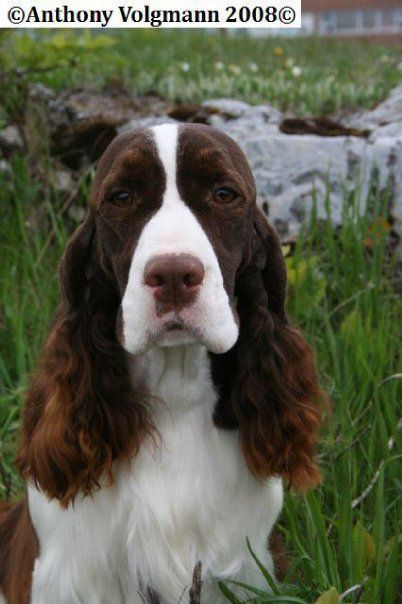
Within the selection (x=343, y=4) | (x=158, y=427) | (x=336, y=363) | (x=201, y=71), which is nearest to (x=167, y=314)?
(x=158, y=427)

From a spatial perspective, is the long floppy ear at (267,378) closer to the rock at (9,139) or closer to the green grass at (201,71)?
the green grass at (201,71)

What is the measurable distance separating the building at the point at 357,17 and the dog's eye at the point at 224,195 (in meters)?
11.4

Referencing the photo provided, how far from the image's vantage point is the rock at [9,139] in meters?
4.52

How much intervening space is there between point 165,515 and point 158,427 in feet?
0.67

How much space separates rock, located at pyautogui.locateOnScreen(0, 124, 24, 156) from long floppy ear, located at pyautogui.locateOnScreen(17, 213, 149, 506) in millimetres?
2423

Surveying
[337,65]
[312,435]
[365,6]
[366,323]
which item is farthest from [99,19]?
[365,6]

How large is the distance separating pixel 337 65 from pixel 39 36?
3.75 metres

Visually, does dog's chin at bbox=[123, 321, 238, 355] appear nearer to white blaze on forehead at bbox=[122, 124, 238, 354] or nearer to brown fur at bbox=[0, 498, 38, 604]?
white blaze on forehead at bbox=[122, 124, 238, 354]

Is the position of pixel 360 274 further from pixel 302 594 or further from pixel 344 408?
pixel 302 594

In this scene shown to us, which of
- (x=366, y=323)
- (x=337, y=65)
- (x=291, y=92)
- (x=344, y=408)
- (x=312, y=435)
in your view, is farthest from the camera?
(x=337, y=65)

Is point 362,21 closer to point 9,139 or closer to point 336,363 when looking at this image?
point 9,139

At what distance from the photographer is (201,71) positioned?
621cm

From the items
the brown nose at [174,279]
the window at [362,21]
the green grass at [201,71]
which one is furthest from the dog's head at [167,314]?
the window at [362,21]

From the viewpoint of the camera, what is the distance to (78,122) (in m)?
4.59
